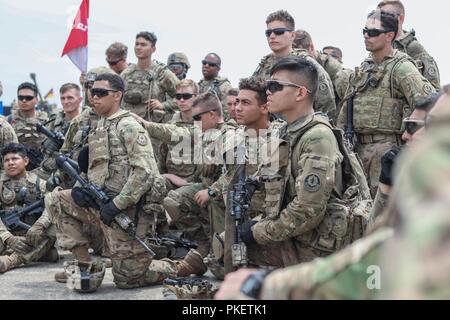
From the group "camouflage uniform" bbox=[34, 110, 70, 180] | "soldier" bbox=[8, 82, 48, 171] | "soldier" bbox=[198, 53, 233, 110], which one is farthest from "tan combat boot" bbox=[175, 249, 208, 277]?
"soldier" bbox=[198, 53, 233, 110]

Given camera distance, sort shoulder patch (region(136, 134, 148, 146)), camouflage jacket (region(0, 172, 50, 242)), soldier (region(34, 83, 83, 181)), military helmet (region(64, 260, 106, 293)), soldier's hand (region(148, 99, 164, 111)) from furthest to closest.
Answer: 1. soldier (region(34, 83, 83, 181))
2. soldier's hand (region(148, 99, 164, 111))
3. camouflage jacket (region(0, 172, 50, 242))
4. shoulder patch (region(136, 134, 148, 146))
5. military helmet (region(64, 260, 106, 293))

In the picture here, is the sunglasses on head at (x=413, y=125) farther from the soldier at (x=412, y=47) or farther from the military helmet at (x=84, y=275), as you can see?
the military helmet at (x=84, y=275)

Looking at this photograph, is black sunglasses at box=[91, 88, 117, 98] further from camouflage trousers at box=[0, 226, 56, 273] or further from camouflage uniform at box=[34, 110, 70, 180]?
camouflage uniform at box=[34, 110, 70, 180]

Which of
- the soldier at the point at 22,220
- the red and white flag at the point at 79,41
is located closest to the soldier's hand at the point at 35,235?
the soldier at the point at 22,220

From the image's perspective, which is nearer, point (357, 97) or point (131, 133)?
point (131, 133)

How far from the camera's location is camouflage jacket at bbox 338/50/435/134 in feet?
19.7

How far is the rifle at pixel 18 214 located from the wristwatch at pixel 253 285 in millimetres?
6240

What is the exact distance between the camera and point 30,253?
23.4ft

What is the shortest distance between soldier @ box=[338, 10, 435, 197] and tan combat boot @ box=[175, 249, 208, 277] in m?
1.71

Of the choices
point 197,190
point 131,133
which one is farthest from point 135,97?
point 131,133

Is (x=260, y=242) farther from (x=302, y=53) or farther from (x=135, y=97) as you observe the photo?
(x=135, y=97)

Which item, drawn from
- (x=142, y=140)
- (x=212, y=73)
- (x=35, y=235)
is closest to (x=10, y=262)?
(x=35, y=235)
